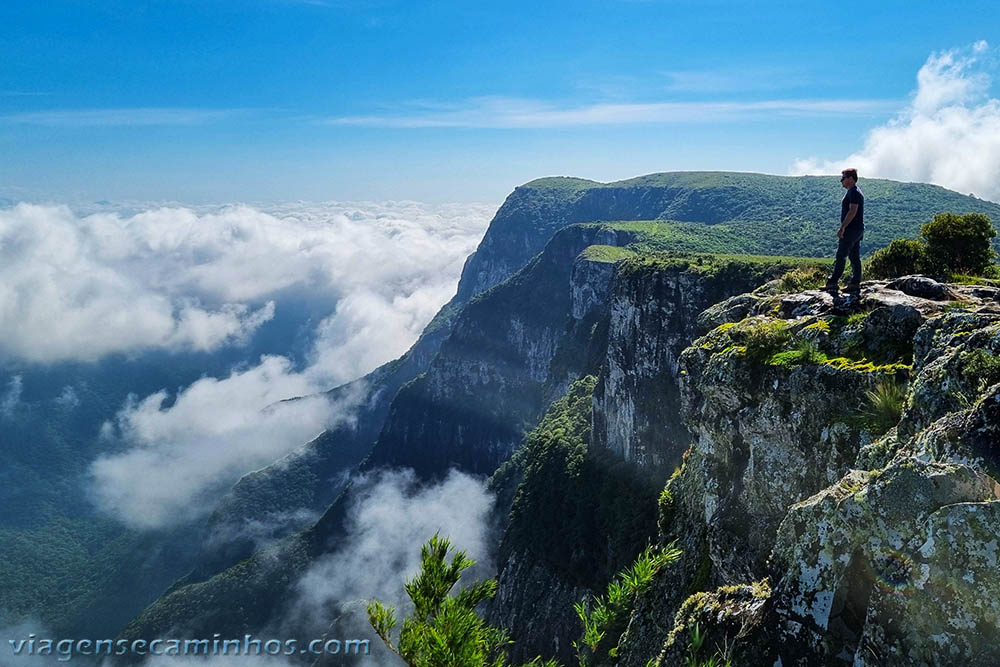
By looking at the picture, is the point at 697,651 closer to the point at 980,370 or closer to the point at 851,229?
the point at 980,370

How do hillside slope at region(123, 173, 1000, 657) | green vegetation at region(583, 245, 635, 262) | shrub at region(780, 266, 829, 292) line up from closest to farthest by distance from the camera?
shrub at region(780, 266, 829, 292) → hillside slope at region(123, 173, 1000, 657) → green vegetation at region(583, 245, 635, 262)

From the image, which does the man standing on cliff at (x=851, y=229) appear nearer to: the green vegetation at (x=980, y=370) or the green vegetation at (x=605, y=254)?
the green vegetation at (x=980, y=370)

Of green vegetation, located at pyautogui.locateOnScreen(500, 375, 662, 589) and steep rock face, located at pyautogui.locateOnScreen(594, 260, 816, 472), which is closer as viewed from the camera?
green vegetation, located at pyautogui.locateOnScreen(500, 375, 662, 589)

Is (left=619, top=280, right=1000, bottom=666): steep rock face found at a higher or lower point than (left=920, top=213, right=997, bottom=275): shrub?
lower

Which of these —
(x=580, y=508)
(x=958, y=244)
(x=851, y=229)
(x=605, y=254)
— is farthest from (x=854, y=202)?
(x=605, y=254)

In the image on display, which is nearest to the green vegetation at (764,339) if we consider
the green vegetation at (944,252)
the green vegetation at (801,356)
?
the green vegetation at (801,356)

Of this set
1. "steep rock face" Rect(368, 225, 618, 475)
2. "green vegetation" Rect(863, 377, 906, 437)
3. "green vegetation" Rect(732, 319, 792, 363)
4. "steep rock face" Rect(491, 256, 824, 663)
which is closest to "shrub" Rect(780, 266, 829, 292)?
"green vegetation" Rect(732, 319, 792, 363)

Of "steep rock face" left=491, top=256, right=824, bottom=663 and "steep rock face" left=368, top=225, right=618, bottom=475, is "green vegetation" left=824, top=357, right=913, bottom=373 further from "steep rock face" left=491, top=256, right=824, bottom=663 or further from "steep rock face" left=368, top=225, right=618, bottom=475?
"steep rock face" left=368, top=225, right=618, bottom=475
